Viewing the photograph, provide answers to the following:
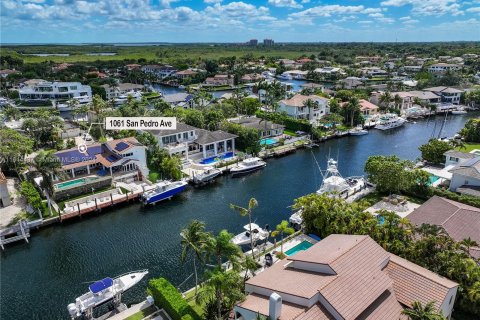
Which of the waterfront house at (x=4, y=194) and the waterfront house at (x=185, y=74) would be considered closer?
the waterfront house at (x=4, y=194)

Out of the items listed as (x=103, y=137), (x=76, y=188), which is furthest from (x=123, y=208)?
(x=103, y=137)

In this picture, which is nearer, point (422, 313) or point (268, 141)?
point (422, 313)

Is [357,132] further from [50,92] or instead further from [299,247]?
[50,92]

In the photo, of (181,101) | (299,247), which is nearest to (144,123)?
(299,247)

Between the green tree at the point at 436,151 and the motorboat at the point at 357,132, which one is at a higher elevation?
the green tree at the point at 436,151

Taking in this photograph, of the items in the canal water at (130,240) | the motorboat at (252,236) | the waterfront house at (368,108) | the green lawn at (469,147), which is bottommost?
the canal water at (130,240)

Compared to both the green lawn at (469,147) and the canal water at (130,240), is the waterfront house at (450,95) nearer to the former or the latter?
the green lawn at (469,147)

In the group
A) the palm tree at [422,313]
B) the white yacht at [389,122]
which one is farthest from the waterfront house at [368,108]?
the palm tree at [422,313]

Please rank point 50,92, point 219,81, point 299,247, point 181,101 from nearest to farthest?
1. point 299,247
2. point 181,101
3. point 50,92
4. point 219,81
